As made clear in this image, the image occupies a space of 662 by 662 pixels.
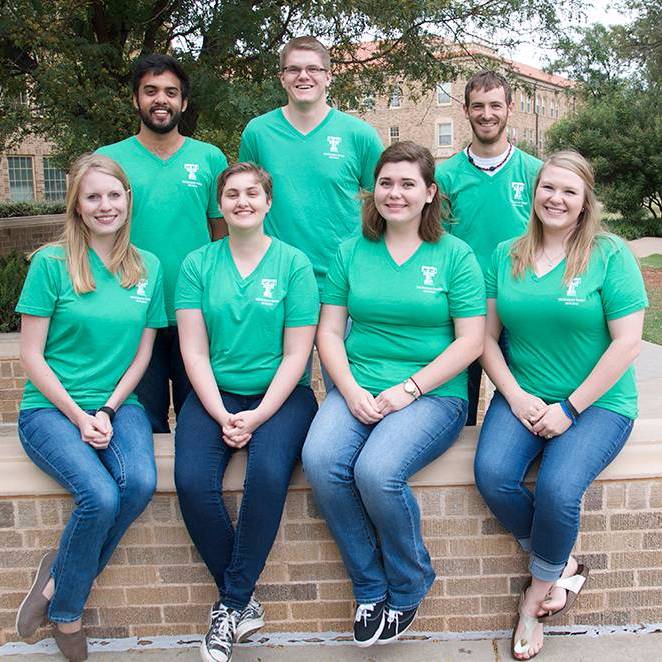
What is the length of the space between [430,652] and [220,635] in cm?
87

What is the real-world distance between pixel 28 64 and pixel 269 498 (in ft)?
21.8

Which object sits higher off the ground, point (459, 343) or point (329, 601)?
point (459, 343)

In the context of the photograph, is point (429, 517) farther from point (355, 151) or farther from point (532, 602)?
point (355, 151)

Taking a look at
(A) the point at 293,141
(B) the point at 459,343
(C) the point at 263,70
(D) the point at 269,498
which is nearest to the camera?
(D) the point at 269,498

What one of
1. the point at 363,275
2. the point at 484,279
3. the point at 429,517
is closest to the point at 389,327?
the point at 363,275

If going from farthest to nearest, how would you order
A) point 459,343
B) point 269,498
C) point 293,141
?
point 293,141 → point 459,343 → point 269,498

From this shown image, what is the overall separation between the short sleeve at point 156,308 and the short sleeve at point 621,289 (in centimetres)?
187

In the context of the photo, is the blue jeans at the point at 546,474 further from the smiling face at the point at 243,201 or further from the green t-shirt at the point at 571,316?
the smiling face at the point at 243,201

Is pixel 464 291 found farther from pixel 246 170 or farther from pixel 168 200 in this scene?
pixel 168 200

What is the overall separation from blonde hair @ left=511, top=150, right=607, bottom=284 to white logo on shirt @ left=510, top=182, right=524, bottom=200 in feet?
2.01

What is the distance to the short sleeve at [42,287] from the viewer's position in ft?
10.7

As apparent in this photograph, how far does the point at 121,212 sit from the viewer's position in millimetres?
3467

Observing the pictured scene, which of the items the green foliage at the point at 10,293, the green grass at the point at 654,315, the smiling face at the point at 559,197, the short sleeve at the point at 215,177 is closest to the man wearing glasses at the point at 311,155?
the short sleeve at the point at 215,177

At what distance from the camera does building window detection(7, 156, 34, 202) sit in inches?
1463
